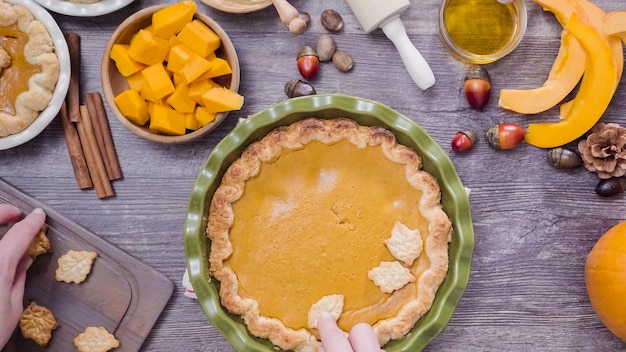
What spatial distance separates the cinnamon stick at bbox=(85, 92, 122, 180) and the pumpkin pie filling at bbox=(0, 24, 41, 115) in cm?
17

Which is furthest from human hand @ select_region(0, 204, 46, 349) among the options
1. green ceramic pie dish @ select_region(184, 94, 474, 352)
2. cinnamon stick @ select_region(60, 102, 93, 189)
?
green ceramic pie dish @ select_region(184, 94, 474, 352)

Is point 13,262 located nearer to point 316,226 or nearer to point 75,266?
point 75,266

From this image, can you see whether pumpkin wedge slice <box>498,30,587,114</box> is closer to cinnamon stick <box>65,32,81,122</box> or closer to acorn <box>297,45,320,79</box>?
acorn <box>297,45,320,79</box>

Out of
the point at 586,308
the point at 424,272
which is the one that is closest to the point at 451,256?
the point at 424,272

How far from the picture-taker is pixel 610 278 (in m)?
1.67

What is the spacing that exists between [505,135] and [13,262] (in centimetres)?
141

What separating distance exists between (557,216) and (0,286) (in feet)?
5.21

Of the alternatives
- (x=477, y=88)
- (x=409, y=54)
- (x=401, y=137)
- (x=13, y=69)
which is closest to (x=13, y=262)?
(x=13, y=69)

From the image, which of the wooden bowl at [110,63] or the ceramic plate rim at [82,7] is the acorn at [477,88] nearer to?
the wooden bowl at [110,63]

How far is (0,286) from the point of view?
5.44ft

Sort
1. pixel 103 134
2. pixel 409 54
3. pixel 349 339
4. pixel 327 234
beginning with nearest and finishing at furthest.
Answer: pixel 349 339 < pixel 327 234 < pixel 409 54 < pixel 103 134

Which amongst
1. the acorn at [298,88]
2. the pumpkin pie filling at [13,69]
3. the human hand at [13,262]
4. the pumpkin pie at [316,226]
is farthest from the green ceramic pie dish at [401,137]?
the pumpkin pie filling at [13,69]

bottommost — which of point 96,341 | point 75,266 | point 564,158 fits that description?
point 96,341

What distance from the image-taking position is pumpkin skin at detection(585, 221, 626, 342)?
165cm
